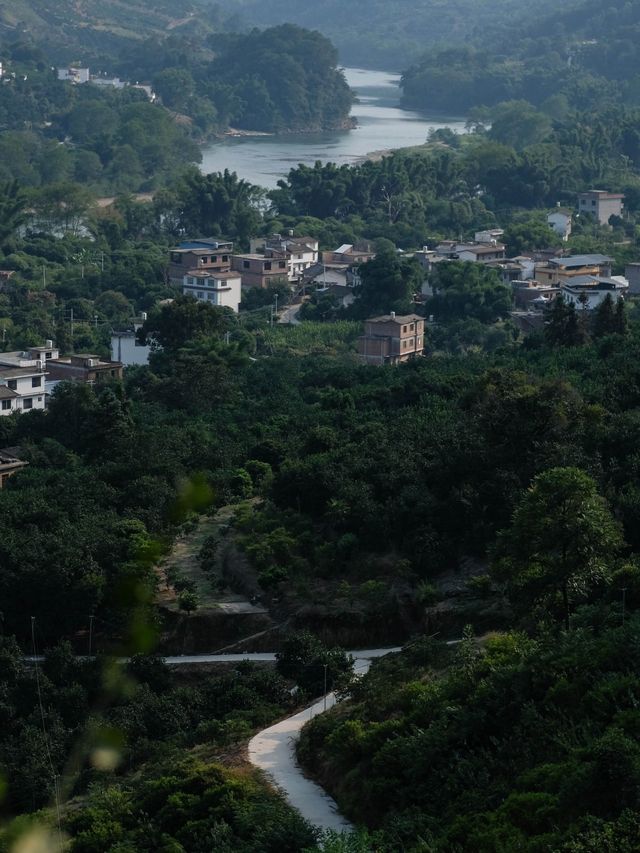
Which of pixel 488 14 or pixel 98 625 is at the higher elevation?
pixel 488 14

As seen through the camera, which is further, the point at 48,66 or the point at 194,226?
the point at 48,66

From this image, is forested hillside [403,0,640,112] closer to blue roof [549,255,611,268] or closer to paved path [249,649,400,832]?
blue roof [549,255,611,268]

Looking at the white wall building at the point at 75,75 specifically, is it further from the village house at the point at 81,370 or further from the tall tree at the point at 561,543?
the tall tree at the point at 561,543

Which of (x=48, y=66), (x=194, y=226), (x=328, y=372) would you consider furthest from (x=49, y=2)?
(x=328, y=372)

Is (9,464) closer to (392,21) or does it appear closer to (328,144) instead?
(328,144)

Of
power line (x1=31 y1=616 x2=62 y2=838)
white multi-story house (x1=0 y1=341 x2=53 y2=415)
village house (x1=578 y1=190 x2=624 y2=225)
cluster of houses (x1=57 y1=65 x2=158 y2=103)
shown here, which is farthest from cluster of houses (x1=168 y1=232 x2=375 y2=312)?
cluster of houses (x1=57 y1=65 x2=158 y2=103)

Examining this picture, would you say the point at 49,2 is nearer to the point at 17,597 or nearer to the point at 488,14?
the point at 488,14

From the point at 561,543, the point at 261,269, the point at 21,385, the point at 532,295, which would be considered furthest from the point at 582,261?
the point at 561,543

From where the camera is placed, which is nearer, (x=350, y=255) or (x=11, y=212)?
(x=350, y=255)
